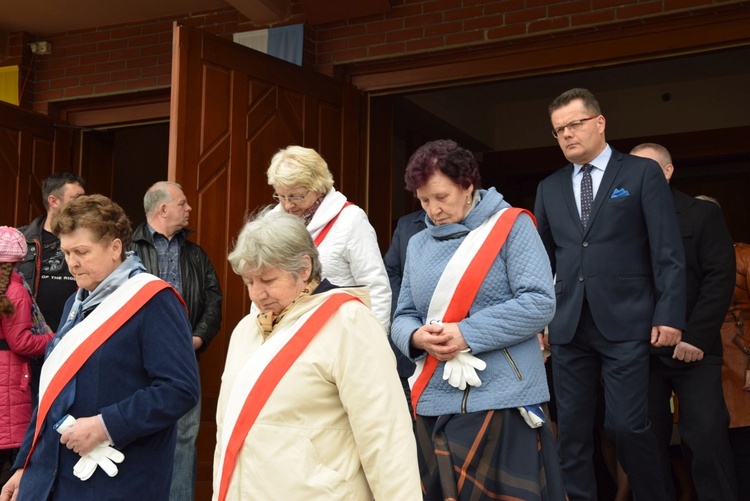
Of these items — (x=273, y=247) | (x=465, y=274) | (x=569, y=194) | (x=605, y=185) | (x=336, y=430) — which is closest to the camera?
(x=336, y=430)

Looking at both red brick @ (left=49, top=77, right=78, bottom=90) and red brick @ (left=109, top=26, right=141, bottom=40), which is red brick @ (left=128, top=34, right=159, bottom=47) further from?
red brick @ (left=49, top=77, right=78, bottom=90)

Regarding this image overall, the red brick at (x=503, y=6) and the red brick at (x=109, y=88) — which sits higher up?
the red brick at (x=503, y=6)

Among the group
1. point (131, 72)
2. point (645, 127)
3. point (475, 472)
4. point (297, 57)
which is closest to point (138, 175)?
point (131, 72)

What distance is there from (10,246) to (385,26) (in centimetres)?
312

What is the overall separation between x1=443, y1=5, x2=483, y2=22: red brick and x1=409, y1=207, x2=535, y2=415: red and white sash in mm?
3431

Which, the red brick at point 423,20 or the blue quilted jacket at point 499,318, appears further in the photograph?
the red brick at point 423,20

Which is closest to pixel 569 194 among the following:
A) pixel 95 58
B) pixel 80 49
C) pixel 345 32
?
pixel 345 32

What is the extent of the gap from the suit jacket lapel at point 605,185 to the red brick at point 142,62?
4.38 metres

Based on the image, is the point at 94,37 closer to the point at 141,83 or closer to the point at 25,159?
the point at 141,83

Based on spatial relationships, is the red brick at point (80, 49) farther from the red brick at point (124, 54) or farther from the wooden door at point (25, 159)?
the wooden door at point (25, 159)

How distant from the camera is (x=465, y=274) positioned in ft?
9.63

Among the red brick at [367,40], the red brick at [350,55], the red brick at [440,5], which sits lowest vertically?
the red brick at [350,55]

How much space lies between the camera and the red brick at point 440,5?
244 inches

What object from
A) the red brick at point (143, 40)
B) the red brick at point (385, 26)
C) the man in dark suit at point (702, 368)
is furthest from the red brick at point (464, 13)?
the man in dark suit at point (702, 368)
